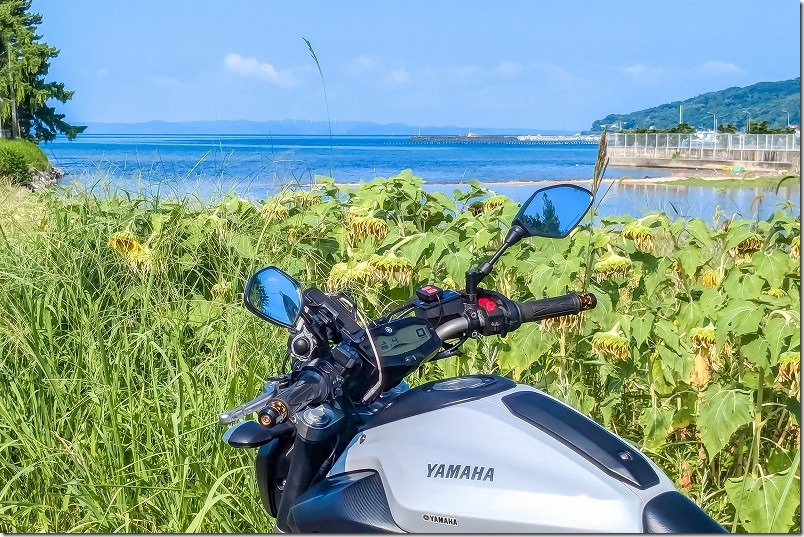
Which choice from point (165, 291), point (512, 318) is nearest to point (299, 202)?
point (165, 291)

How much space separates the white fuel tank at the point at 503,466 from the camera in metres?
0.97

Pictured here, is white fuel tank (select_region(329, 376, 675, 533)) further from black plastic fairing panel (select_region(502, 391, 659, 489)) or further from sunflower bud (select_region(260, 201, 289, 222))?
sunflower bud (select_region(260, 201, 289, 222))

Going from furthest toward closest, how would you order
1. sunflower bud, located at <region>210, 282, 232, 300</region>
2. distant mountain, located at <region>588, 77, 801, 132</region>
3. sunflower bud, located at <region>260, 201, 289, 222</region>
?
distant mountain, located at <region>588, 77, 801, 132</region>
sunflower bud, located at <region>260, 201, 289, 222</region>
sunflower bud, located at <region>210, 282, 232, 300</region>

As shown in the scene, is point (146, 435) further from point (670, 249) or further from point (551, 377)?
point (670, 249)

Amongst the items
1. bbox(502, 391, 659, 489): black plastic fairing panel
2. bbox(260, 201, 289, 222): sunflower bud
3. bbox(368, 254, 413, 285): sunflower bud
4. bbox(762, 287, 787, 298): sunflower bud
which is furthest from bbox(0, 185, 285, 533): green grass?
bbox(762, 287, 787, 298): sunflower bud

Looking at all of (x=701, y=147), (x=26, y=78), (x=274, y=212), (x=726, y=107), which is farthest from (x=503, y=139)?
(x=274, y=212)

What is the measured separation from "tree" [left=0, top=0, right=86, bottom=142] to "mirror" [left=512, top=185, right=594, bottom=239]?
2860 cm

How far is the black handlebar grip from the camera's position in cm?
129

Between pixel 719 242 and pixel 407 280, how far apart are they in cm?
111

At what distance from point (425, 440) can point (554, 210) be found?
1.67ft

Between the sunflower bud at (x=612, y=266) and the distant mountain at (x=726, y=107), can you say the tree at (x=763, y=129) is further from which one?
the sunflower bud at (x=612, y=266)

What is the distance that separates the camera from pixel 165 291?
339 centimetres

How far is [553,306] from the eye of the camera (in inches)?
51.6

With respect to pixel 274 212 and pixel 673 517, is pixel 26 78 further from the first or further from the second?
pixel 673 517
